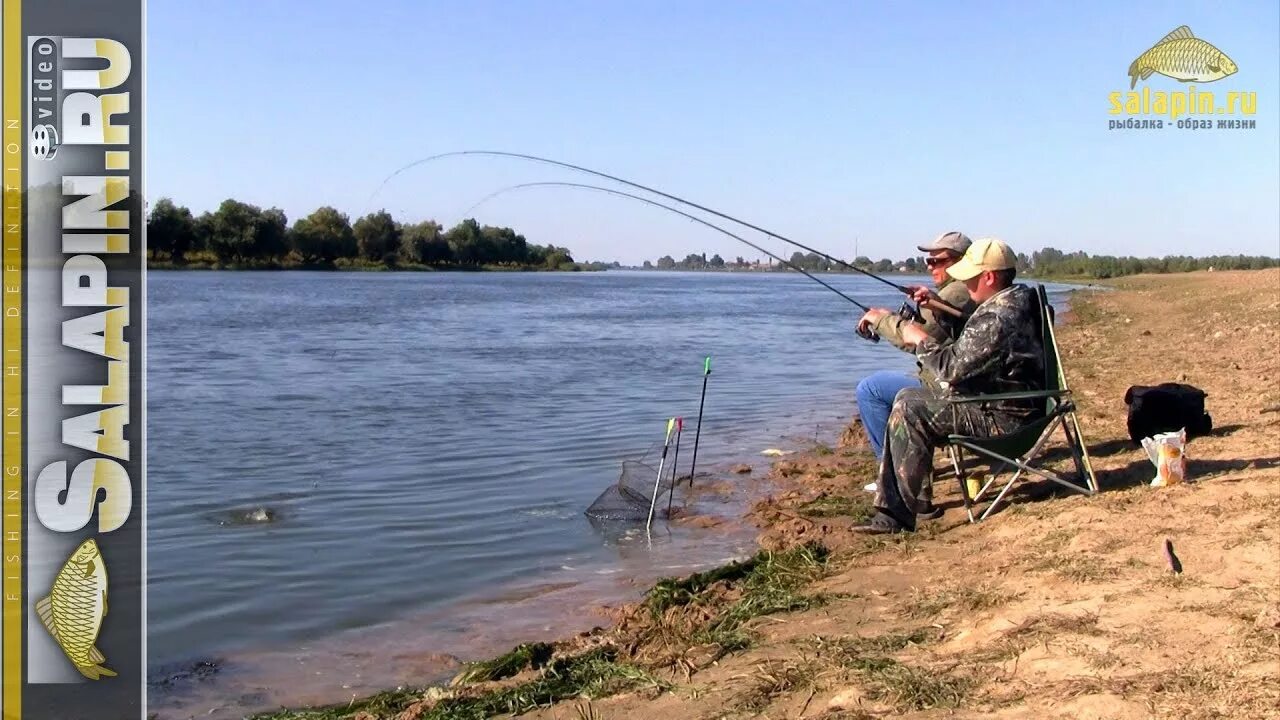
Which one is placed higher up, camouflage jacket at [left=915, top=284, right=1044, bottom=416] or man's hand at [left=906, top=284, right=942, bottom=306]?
man's hand at [left=906, top=284, right=942, bottom=306]

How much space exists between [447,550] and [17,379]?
7143 millimetres

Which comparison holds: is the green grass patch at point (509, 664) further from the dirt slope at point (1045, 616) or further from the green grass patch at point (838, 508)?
the green grass patch at point (838, 508)

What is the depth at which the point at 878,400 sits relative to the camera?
621 cm

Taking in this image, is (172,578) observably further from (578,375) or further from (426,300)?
(426,300)

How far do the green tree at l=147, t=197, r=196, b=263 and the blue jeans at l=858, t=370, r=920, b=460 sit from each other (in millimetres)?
56210

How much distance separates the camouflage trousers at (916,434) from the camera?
17.3 ft

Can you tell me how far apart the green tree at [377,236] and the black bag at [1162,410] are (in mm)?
48547

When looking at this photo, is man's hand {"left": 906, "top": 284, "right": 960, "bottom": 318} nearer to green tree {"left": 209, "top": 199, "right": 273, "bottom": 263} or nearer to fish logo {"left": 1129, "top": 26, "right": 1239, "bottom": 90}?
fish logo {"left": 1129, "top": 26, "right": 1239, "bottom": 90}

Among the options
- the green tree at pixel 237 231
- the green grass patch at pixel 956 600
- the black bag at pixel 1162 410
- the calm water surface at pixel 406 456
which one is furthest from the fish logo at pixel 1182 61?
the green tree at pixel 237 231

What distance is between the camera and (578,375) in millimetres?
15359

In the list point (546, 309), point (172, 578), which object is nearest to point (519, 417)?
point (172, 578)

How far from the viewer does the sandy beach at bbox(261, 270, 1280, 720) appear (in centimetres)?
315

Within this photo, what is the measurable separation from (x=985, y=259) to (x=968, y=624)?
2.17 metres

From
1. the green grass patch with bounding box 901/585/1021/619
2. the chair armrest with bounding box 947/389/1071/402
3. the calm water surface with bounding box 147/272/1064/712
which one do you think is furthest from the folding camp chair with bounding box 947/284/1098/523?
the calm water surface with bounding box 147/272/1064/712
